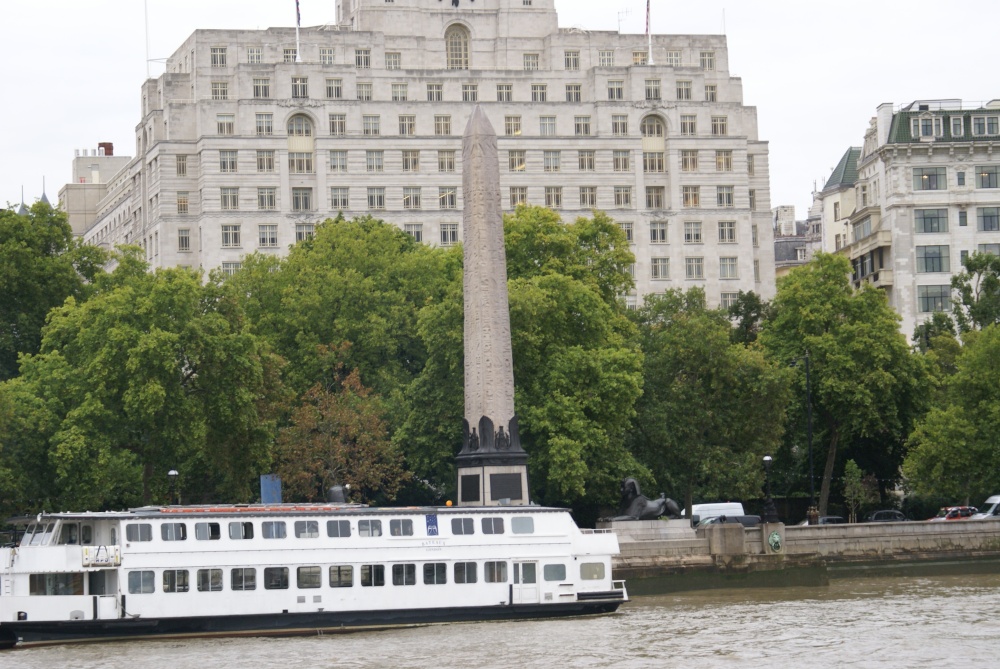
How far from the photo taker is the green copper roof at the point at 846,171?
466ft

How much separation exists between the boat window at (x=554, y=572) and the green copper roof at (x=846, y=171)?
284ft

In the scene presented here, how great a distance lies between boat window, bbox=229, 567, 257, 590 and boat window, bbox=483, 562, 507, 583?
696cm

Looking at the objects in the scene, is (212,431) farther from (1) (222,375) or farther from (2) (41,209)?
(2) (41,209)

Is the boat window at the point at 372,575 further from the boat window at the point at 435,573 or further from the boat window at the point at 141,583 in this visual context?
the boat window at the point at 141,583

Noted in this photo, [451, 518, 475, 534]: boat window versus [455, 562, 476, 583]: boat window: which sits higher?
[451, 518, 475, 534]: boat window

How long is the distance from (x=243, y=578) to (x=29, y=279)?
30.9 m

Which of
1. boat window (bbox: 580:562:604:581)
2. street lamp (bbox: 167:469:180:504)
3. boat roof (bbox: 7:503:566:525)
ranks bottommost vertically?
→ boat window (bbox: 580:562:604:581)

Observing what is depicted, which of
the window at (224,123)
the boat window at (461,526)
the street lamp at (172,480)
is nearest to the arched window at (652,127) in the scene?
the window at (224,123)

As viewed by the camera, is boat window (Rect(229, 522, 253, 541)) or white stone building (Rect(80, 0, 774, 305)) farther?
white stone building (Rect(80, 0, 774, 305))

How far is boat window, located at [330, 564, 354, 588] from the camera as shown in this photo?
5606 centimetres

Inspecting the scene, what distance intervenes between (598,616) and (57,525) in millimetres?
16093

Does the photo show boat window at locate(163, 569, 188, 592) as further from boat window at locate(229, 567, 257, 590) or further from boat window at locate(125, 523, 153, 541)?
boat window at locate(229, 567, 257, 590)

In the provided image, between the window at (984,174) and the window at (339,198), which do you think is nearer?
the window at (339,198)

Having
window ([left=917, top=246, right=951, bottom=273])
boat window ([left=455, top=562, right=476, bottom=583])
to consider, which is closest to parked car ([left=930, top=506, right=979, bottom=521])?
boat window ([left=455, top=562, right=476, bottom=583])
